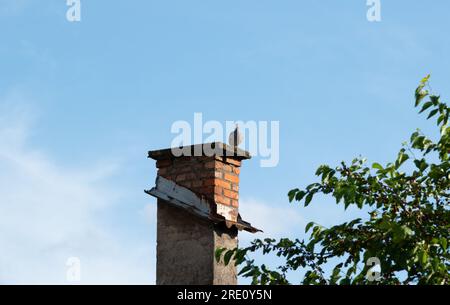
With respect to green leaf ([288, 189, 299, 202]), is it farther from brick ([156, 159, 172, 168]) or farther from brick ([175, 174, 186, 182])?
brick ([156, 159, 172, 168])

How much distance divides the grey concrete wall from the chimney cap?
632mm

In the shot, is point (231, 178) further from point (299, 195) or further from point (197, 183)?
point (299, 195)

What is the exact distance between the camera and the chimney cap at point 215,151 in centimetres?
994

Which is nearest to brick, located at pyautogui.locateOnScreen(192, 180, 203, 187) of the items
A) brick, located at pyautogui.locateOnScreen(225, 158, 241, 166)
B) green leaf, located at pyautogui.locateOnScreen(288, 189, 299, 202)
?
brick, located at pyautogui.locateOnScreen(225, 158, 241, 166)

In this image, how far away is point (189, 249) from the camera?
9.73m

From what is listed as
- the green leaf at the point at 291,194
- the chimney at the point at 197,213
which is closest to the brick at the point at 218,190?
the chimney at the point at 197,213

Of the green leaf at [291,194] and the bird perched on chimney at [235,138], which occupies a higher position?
the bird perched on chimney at [235,138]

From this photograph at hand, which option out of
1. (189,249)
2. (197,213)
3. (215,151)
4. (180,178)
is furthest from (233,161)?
(189,249)

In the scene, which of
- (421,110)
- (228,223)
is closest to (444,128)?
(421,110)

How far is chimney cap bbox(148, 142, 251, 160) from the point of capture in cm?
994

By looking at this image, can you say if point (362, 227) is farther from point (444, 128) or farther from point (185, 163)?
point (185, 163)

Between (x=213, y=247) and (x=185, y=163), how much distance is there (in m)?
1.12

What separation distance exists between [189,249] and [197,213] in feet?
1.40

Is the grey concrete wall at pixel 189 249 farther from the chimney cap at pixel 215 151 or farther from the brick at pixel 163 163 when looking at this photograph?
the chimney cap at pixel 215 151
